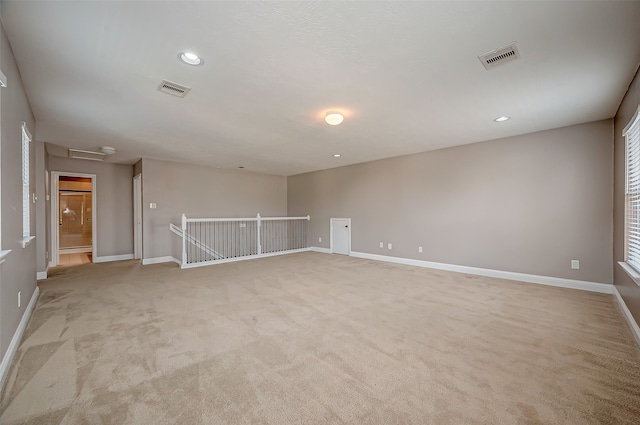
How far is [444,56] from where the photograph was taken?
227 centimetres

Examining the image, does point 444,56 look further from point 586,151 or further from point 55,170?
point 55,170

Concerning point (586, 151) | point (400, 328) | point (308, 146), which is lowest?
point (400, 328)

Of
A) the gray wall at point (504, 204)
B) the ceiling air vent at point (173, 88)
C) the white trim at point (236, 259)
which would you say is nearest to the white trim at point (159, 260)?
the white trim at point (236, 259)

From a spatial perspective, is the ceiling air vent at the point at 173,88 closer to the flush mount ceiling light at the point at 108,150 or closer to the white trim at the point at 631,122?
the flush mount ceiling light at the point at 108,150

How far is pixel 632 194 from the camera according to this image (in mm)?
2914

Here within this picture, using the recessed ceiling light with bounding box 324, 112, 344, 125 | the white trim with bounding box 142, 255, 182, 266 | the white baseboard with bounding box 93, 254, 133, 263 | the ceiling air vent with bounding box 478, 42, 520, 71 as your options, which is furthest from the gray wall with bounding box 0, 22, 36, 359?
the white baseboard with bounding box 93, 254, 133, 263

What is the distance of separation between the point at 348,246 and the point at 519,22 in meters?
5.91

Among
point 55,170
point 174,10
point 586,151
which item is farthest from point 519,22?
point 55,170

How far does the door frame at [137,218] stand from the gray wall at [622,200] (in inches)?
337

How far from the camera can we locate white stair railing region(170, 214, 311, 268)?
6.96 meters

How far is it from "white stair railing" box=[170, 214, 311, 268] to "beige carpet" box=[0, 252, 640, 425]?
9.73 feet

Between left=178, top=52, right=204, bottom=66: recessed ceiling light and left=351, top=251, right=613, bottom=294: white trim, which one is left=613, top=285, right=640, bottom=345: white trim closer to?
left=351, top=251, right=613, bottom=294: white trim

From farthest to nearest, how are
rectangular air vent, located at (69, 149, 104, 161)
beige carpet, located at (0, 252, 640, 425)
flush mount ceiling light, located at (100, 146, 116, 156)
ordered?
rectangular air vent, located at (69, 149, 104, 161), flush mount ceiling light, located at (100, 146, 116, 156), beige carpet, located at (0, 252, 640, 425)

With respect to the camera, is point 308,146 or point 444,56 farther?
point 308,146
